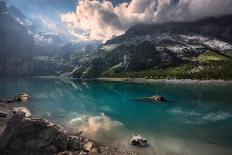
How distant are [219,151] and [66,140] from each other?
3127 centimetres

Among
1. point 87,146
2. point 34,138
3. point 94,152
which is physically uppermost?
point 34,138

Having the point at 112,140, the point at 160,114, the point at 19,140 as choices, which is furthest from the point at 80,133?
the point at 160,114

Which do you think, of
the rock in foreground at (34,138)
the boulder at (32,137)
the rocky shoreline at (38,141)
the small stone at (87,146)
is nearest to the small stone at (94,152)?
the rocky shoreline at (38,141)

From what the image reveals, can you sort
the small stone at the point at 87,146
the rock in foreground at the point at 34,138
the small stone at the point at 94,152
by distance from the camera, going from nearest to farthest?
1. the rock in foreground at the point at 34,138
2. the small stone at the point at 94,152
3. the small stone at the point at 87,146

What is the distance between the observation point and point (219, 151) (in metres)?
50.7

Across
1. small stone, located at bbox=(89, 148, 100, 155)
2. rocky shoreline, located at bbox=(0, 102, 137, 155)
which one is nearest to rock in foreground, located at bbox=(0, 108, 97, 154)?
rocky shoreline, located at bbox=(0, 102, 137, 155)

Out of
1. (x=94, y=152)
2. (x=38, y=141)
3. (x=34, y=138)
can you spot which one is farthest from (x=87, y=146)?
(x=34, y=138)

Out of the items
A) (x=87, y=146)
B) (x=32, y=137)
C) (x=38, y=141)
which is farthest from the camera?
(x=87, y=146)

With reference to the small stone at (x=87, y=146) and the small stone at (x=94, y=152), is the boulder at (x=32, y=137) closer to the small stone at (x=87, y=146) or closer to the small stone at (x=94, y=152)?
the small stone at (x=87, y=146)

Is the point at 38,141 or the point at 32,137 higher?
the point at 32,137

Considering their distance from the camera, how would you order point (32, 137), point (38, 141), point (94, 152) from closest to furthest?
point (38, 141)
point (94, 152)
point (32, 137)

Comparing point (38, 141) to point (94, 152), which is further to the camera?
point (94, 152)

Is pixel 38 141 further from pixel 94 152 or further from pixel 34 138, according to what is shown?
pixel 94 152

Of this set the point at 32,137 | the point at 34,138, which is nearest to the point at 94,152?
the point at 34,138
